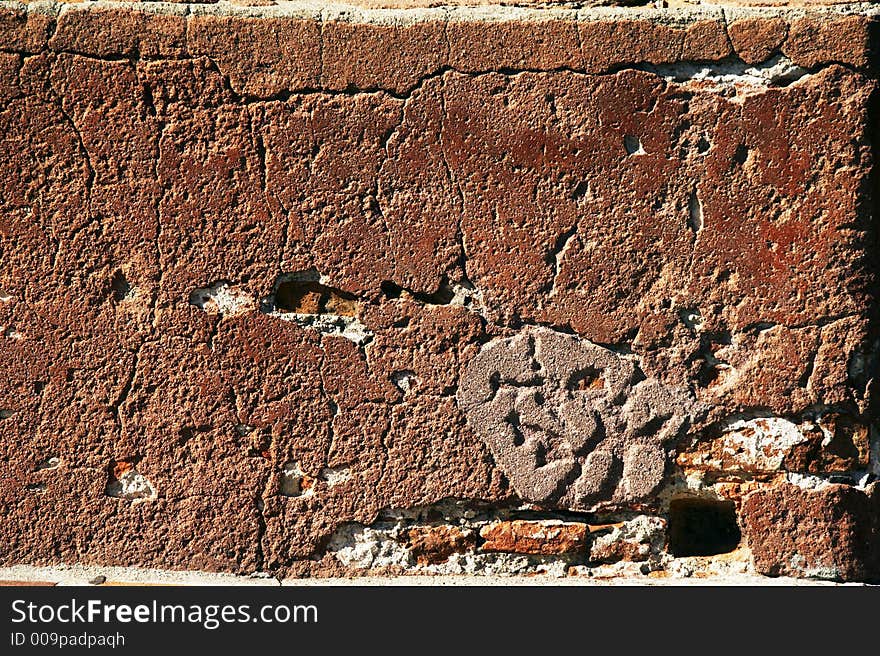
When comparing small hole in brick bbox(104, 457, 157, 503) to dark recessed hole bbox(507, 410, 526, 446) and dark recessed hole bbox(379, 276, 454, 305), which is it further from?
dark recessed hole bbox(507, 410, 526, 446)

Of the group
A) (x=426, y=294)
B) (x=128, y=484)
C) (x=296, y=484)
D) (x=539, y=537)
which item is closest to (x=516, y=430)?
(x=539, y=537)

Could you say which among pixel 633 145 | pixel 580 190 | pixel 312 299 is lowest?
pixel 312 299

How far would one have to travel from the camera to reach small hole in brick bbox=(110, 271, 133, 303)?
238cm

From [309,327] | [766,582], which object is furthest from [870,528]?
[309,327]

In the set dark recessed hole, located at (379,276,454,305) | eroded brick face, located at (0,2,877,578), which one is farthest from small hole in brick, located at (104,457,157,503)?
dark recessed hole, located at (379,276,454,305)

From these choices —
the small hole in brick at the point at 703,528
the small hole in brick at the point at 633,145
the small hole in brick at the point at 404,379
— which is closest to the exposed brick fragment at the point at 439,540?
the small hole in brick at the point at 404,379

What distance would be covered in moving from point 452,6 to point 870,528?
1663 millimetres

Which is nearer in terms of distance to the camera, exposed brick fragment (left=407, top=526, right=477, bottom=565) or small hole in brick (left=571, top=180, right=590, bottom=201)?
small hole in brick (left=571, top=180, right=590, bottom=201)

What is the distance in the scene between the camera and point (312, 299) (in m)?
2.39

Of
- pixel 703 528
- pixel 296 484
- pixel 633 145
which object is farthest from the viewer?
pixel 703 528

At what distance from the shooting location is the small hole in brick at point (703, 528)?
8.32ft

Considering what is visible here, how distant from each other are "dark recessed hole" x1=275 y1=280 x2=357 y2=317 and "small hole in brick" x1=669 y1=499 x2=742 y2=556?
1.01 meters

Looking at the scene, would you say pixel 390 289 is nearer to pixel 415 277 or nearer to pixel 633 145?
pixel 415 277

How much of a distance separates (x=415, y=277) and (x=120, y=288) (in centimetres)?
75
